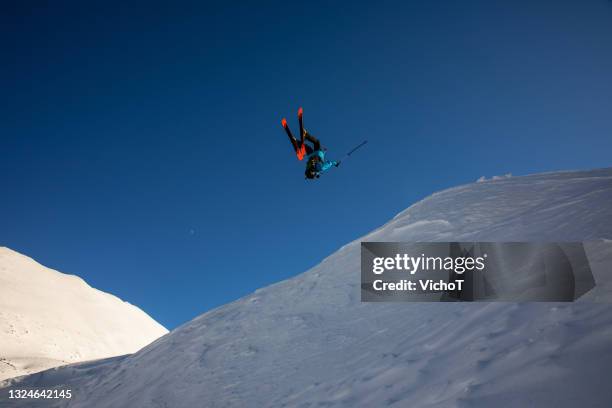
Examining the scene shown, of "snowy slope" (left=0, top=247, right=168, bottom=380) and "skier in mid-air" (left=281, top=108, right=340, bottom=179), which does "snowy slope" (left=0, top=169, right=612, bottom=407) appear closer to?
"skier in mid-air" (left=281, top=108, right=340, bottom=179)

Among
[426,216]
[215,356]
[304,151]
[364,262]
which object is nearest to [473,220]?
[426,216]

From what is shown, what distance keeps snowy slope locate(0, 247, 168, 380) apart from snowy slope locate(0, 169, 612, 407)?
11520 mm

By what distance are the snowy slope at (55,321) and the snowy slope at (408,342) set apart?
11520mm

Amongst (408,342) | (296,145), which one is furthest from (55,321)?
(408,342)

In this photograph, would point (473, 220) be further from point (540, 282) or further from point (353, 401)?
point (353, 401)

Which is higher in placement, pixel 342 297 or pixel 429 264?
pixel 429 264

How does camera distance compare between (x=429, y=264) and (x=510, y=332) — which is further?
(x=429, y=264)

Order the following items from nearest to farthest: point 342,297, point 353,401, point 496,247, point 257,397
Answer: point 353,401 < point 257,397 < point 496,247 < point 342,297

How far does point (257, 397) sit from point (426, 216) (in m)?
7.86

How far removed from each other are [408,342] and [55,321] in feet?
107

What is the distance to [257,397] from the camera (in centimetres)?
600

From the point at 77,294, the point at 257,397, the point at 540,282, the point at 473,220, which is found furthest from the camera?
the point at 77,294

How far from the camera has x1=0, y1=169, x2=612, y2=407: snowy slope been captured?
342 centimetres

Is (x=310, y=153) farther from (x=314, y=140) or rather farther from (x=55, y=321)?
(x=55, y=321)
